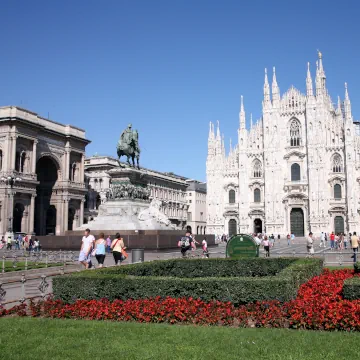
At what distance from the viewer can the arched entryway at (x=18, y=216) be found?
178 ft

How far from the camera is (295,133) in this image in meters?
65.8

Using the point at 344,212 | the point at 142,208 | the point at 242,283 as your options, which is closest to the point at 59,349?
the point at 242,283

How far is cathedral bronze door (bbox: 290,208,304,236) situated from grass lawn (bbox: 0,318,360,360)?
58171mm

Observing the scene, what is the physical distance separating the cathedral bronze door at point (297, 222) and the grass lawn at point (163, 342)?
191ft

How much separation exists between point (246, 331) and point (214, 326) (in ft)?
2.39

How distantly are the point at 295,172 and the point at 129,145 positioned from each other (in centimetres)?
3776

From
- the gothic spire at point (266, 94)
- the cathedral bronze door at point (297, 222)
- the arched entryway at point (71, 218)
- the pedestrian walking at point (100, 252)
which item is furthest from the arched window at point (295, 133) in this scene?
the pedestrian walking at point (100, 252)

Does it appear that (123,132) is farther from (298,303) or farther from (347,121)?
(347,121)

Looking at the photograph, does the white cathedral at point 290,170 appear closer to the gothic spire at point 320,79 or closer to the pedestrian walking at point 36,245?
the gothic spire at point 320,79

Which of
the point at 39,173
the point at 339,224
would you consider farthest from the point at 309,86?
the point at 39,173

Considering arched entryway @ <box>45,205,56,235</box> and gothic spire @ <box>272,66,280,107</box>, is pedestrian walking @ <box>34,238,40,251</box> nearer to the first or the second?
arched entryway @ <box>45,205,56,235</box>

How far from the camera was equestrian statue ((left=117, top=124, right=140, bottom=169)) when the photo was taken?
109 ft

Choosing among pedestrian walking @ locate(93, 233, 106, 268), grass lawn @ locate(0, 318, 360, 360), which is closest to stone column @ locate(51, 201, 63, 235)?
pedestrian walking @ locate(93, 233, 106, 268)

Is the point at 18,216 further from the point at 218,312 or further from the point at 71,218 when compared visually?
the point at 218,312
